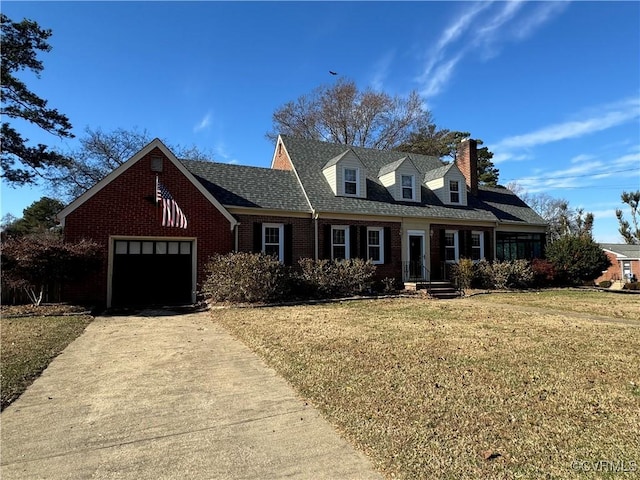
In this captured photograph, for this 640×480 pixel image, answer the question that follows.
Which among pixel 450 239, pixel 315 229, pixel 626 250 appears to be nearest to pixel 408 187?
pixel 450 239

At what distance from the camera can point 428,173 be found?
2184 centimetres

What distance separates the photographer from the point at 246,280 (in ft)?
41.9

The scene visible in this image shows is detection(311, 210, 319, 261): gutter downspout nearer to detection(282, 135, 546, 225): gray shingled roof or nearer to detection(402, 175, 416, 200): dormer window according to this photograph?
detection(282, 135, 546, 225): gray shingled roof

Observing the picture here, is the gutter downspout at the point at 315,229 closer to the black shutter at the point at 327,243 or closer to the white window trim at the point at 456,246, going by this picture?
the black shutter at the point at 327,243

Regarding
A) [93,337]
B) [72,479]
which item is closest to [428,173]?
[93,337]

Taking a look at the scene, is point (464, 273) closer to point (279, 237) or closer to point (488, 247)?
point (488, 247)

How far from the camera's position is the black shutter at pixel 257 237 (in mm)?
15585

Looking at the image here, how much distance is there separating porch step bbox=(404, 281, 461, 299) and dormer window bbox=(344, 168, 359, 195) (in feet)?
16.0

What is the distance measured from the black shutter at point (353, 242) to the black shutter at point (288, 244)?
2.69 metres

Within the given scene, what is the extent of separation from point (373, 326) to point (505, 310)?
16.5 ft

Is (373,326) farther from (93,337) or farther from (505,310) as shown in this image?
(93,337)

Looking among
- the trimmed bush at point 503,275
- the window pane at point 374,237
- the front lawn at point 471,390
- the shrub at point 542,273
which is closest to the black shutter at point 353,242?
the window pane at point 374,237

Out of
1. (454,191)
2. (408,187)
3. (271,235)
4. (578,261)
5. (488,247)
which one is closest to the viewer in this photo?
(271,235)

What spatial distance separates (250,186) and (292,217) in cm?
241
